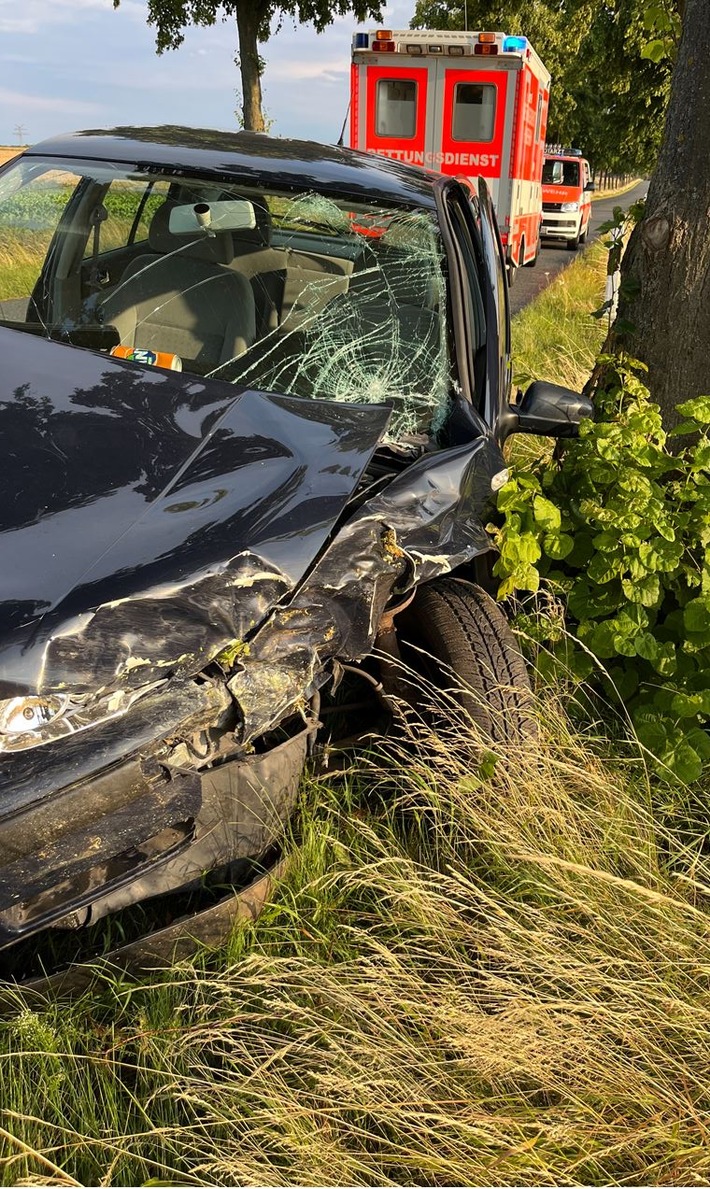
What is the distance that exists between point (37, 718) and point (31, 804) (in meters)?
0.14

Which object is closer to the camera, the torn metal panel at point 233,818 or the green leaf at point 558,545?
the torn metal panel at point 233,818

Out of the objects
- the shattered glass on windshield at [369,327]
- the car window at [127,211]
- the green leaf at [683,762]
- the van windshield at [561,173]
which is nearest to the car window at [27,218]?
the car window at [127,211]

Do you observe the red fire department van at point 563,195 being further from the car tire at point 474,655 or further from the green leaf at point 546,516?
the car tire at point 474,655

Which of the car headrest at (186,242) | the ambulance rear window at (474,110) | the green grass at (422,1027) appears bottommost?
the green grass at (422,1027)

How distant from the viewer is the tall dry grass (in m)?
1.81

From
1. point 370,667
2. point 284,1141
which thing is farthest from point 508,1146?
point 370,667

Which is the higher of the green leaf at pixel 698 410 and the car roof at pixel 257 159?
the car roof at pixel 257 159

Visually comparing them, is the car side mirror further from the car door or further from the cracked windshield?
the cracked windshield

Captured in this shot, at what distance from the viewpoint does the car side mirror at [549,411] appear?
3.04 m

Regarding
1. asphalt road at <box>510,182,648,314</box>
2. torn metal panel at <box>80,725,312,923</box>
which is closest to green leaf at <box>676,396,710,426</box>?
torn metal panel at <box>80,725,312,923</box>

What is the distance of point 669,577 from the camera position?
10.0 ft

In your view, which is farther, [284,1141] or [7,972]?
[7,972]

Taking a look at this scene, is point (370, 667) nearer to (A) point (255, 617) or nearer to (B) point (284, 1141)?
(A) point (255, 617)

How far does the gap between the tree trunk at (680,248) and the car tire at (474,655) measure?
4.78 ft
